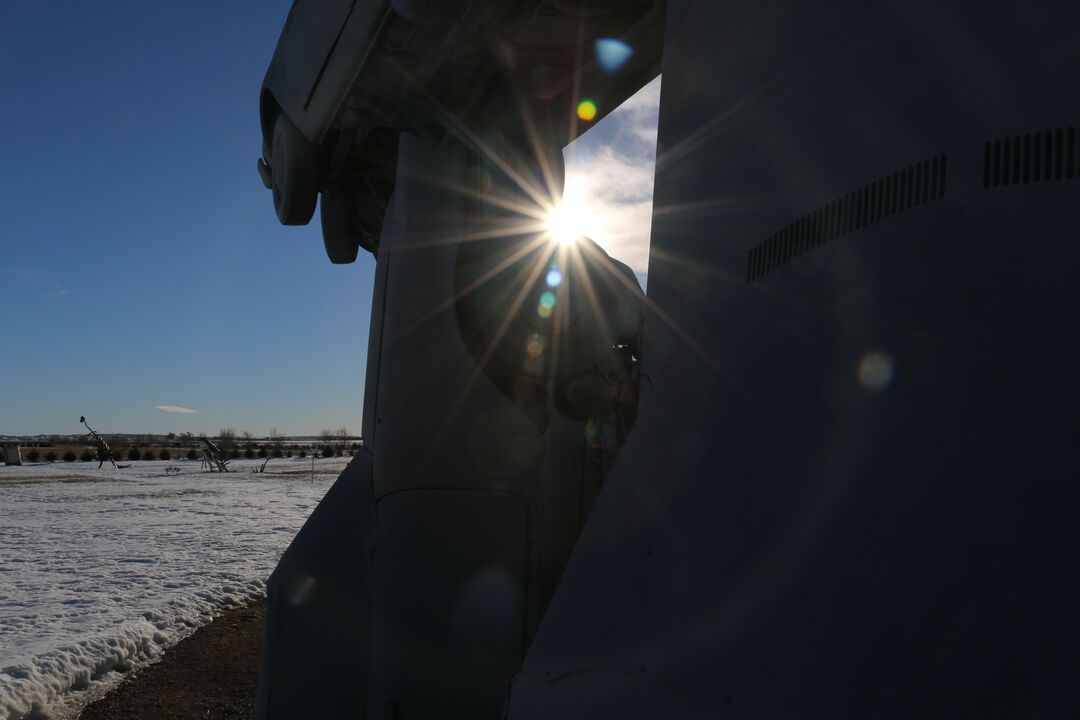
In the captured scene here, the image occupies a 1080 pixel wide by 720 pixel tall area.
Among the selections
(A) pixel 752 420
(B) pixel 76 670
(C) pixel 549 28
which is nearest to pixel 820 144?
(A) pixel 752 420

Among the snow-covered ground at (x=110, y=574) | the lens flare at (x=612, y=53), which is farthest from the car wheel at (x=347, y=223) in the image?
the snow-covered ground at (x=110, y=574)

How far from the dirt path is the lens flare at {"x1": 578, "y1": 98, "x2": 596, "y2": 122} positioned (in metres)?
4.75

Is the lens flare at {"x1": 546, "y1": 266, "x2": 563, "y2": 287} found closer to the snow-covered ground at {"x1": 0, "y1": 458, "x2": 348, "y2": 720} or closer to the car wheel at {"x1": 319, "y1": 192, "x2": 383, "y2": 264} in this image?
the car wheel at {"x1": 319, "y1": 192, "x2": 383, "y2": 264}

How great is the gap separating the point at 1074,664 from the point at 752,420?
0.67 m

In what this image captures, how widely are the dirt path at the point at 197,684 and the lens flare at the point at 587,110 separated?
187 inches

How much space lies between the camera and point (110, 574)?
8.85 m

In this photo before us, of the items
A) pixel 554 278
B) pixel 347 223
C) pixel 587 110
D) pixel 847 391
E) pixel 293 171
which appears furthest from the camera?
pixel 347 223

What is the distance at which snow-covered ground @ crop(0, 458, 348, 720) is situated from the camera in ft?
18.0

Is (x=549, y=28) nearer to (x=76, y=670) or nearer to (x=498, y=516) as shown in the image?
(x=498, y=516)

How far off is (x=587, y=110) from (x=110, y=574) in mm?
7958

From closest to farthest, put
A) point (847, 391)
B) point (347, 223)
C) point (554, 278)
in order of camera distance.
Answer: point (847, 391), point (554, 278), point (347, 223)

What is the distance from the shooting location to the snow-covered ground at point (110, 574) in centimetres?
550

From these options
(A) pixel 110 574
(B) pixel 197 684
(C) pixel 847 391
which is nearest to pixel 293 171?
(B) pixel 197 684

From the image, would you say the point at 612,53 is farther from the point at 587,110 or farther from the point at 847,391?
the point at 847,391
